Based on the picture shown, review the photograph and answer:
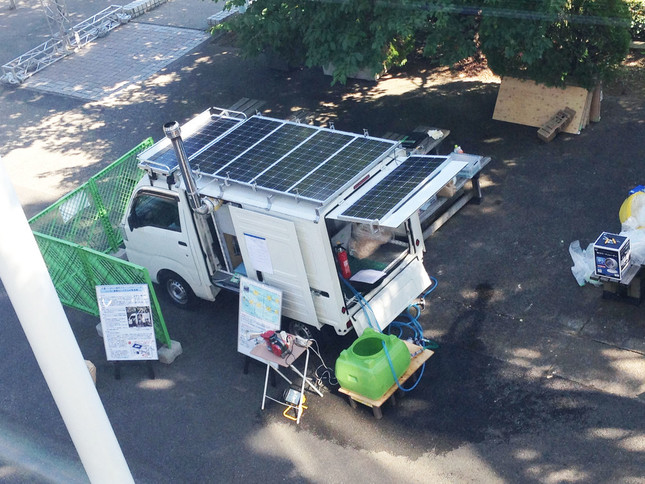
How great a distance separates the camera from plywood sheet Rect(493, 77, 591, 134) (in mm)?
13211

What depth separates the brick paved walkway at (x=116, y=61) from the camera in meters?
18.2

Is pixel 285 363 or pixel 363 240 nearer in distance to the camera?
pixel 285 363

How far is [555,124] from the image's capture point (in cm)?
1317

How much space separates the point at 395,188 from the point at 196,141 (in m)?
3.05

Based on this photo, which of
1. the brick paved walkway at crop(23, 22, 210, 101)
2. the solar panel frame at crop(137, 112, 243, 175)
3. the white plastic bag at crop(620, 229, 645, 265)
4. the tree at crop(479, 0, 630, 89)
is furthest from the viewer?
the brick paved walkway at crop(23, 22, 210, 101)

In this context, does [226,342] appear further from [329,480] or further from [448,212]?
[448,212]

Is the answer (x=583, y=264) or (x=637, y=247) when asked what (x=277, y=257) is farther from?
(x=637, y=247)

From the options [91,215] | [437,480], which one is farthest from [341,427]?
[91,215]

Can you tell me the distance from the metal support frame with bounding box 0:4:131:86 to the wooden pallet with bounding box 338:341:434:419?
44.5 feet

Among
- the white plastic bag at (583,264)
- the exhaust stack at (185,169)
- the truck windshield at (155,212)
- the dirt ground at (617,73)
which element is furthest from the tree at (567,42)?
the truck windshield at (155,212)

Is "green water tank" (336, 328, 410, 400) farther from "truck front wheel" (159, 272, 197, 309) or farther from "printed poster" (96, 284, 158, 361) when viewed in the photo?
"truck front wheel" (159, 272, 197, 309)

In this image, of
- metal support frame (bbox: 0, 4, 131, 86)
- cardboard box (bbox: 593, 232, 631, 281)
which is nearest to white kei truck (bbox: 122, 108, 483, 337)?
cardboard box (bbox: 593, 232, 631, 281)

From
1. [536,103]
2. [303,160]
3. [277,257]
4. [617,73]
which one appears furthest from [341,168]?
[617,73]

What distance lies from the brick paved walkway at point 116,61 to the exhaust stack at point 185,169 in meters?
9.21
